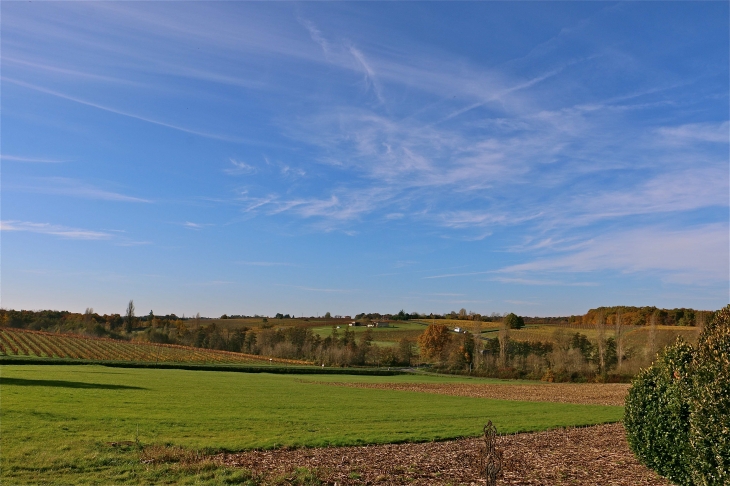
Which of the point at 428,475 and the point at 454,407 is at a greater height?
the point at 428,475

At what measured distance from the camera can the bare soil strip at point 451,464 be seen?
13531mm

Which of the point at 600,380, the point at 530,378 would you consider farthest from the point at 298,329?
the point at 600,380

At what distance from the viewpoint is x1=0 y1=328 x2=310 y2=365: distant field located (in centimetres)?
8168

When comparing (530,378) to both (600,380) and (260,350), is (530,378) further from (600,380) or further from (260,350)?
(260,350)

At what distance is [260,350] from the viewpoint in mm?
124125

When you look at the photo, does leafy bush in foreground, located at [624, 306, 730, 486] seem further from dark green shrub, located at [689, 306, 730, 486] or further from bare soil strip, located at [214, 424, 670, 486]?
bare soil strip, located at [214, 424, 670, 486]

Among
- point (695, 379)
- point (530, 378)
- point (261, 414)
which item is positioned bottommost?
point (530, 378)

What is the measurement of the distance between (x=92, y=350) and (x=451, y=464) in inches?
3629

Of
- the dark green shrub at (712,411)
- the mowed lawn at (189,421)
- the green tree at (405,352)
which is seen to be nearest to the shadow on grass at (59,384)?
the mowed lawn at (189,421)

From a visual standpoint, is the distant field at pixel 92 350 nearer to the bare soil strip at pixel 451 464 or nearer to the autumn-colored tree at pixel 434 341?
the autumn-colored tree at pixel 434 341

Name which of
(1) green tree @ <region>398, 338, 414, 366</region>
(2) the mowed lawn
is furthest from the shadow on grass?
(1) green tree @ <region>398, 338, 414, 366</region>

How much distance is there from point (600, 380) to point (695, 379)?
79482 millimetres

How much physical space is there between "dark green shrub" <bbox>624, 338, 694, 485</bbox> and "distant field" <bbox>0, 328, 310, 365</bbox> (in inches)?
3321

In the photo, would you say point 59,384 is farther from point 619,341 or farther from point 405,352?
point 619,341
